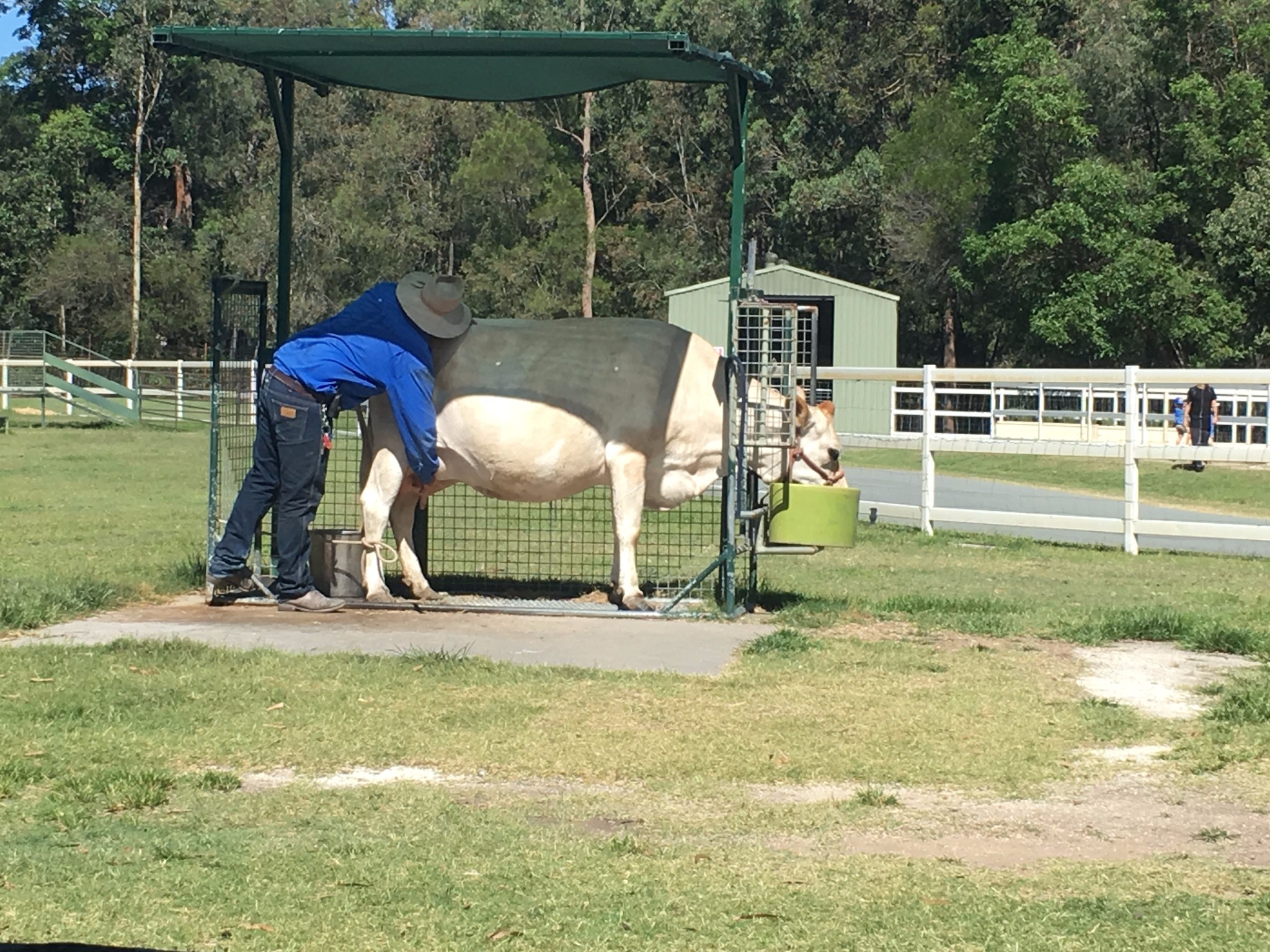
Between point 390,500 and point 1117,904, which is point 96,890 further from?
point 390,500

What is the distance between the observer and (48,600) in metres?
10.1

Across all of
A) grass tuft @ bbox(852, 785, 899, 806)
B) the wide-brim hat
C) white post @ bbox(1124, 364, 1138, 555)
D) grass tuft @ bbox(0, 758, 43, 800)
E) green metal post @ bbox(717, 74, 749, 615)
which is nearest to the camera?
grass tuft @ bbox(0, 758, 43, 800)

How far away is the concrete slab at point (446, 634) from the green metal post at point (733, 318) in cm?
40

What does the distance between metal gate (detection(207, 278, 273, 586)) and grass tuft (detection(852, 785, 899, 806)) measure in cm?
549

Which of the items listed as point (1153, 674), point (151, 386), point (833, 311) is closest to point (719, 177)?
point (833, 311)

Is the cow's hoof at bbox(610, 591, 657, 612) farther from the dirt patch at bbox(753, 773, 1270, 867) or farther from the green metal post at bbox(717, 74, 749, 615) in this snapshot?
the dirt patch at bbox(753, 773, 1270, 867)

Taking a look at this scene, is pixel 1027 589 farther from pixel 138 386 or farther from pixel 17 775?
pixel 138 386

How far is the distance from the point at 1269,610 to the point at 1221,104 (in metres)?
36.1

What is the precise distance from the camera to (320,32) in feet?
32.2

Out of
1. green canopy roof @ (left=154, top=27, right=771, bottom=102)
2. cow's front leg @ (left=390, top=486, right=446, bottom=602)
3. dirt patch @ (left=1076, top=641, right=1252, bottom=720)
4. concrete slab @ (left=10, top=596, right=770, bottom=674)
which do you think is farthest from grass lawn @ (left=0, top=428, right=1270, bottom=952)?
green canopy roof @ (left=154, top=27, right=771, bottom=102)

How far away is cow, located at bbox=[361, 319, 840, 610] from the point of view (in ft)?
34.2

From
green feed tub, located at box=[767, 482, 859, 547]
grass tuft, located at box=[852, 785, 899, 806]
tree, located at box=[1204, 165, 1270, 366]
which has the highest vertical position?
tree, located at box=[1204, 165, 1270, 366]

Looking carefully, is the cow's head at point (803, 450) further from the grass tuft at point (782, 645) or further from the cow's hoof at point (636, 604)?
the grass tuft at point (782, 645)

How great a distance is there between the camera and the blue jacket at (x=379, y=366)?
10.1 meters
